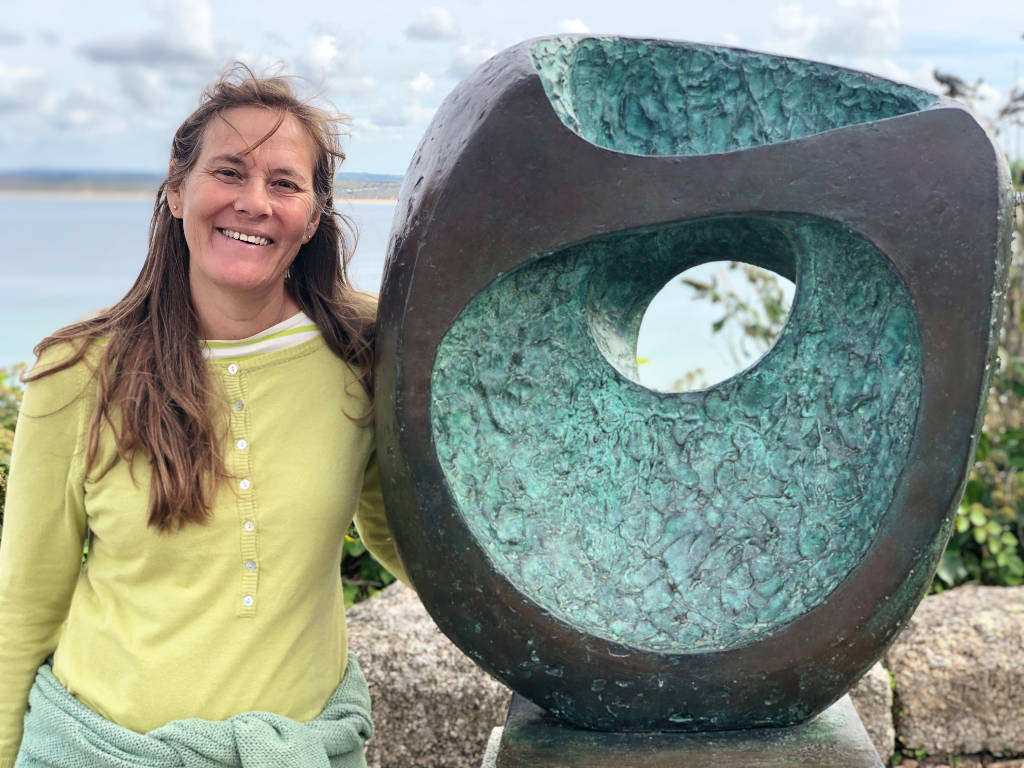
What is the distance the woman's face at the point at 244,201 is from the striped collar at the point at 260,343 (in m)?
0.09

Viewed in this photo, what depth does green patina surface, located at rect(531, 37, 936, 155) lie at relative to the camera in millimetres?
2205

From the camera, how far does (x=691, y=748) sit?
2137 mm

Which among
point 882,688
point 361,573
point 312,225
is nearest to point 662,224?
point 312,225

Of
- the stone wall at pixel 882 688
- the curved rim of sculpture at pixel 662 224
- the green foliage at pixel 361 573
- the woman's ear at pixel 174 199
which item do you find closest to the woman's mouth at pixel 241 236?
the woman's ear at pixel 174 199

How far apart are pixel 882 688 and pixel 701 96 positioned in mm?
2131

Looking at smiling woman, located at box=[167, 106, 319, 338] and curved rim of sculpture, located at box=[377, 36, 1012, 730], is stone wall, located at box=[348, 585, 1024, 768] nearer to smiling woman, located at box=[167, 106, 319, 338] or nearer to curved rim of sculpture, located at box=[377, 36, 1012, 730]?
curved rim of sculpture, located at box=[377, 36, 1012, 730]

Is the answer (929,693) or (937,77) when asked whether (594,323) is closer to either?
(929,693)

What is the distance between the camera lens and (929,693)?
3.67 m

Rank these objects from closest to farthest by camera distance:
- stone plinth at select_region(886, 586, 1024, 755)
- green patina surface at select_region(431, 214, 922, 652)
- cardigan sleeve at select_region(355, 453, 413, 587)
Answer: green patina surface at select_region(431, 214, 922, 652) < cardigan sleeve at select_region(355, 453, 413, 587) < stone plinth at select_region(886, 586, 1024, 755)

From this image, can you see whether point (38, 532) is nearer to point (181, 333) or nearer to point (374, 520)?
point (181, 333)

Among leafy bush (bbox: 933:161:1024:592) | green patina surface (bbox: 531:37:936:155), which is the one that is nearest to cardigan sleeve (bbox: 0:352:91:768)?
green patina surface (bbox: 531:37:936:155)

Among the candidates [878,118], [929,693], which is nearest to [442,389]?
[878,118]

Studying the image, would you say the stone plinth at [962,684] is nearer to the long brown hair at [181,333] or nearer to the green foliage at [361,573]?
the green foliage at [361,573]

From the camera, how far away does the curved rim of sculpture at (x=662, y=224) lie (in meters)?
2.00
